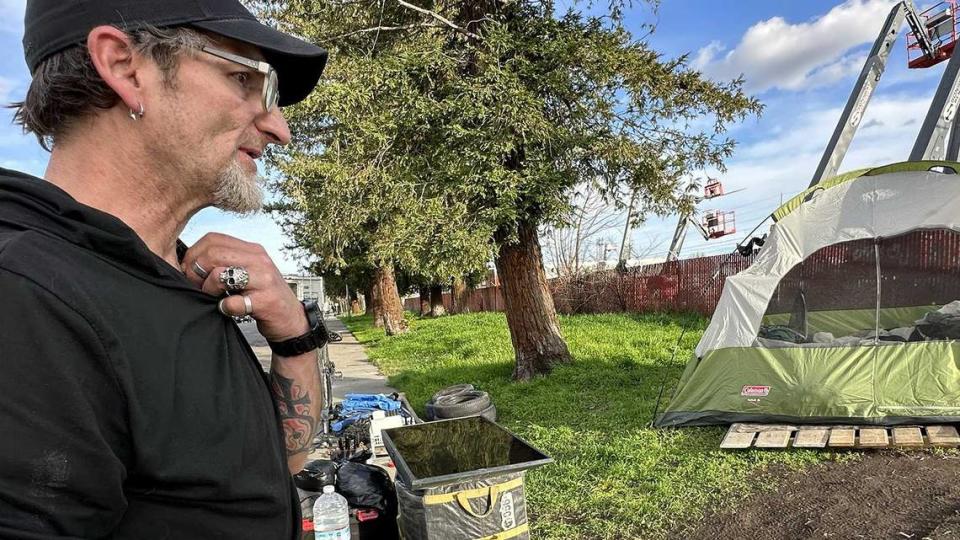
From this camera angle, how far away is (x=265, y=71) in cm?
121

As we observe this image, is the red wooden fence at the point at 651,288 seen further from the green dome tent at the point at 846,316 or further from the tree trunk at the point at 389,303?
the green dome tent at the point at 846,316

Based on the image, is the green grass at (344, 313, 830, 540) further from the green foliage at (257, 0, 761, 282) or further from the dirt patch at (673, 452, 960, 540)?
the green foliage at (257, 0, 761, 282)

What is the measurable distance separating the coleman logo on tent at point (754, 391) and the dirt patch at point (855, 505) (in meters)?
1.05

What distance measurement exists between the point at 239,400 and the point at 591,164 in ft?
26.7

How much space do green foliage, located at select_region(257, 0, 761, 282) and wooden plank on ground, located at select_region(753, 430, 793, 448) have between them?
3674mm

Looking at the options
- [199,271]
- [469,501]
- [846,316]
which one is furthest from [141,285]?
[846,316]

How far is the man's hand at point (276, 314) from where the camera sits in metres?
1.21

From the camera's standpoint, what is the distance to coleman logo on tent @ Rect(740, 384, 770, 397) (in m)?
5.80

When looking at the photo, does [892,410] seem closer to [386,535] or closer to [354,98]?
[386,535]

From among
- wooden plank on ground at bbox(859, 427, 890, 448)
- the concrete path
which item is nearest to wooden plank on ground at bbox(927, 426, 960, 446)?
wooden plank on ground at bbox(859, 427, 890, 448)

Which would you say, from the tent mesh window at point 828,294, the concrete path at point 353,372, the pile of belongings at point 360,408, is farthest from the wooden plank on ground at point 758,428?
the concrete path at point 353,372

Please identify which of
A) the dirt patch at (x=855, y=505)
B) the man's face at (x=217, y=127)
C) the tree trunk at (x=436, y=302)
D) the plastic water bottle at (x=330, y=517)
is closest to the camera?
the man's face at (x=217, y=127)

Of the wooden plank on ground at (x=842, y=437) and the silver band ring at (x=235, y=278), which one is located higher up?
the silver band ring at (x=235, y=278)

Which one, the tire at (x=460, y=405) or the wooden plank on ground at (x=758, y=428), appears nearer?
the wooden plank on ground at (x=758, y=428)
